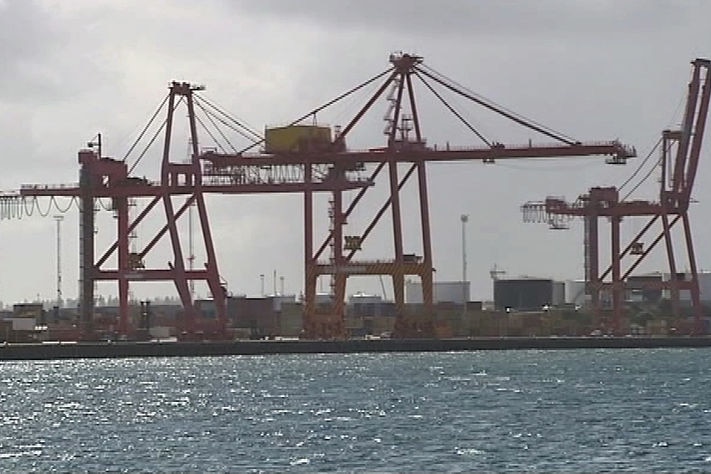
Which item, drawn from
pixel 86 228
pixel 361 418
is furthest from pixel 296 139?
pixel 361 418

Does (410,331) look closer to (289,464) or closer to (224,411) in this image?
(224,411)

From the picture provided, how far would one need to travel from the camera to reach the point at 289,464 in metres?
44.5

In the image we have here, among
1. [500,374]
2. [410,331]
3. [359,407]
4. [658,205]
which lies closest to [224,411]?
[359,407]

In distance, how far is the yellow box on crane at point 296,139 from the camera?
10475 cm

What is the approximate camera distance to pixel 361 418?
2279 inches

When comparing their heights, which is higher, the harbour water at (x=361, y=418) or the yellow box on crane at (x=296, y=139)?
the yellow box on crane at (x=296, y=139)

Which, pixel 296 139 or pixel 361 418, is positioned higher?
pixel 296 139

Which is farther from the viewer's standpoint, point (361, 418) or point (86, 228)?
point (86, 228)

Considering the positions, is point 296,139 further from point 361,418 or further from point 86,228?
point 361,418

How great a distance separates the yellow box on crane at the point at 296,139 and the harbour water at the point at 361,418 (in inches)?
535

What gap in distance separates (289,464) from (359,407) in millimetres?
18737

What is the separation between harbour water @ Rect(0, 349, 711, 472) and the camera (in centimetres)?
4525

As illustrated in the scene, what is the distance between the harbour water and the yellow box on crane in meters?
13.6

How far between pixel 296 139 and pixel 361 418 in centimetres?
4885
